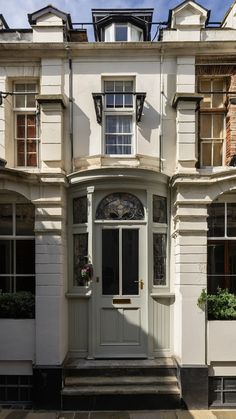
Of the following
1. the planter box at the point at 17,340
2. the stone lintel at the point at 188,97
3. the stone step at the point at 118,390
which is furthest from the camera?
the stone lintel at the point at 188,97

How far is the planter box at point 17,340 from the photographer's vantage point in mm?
6207

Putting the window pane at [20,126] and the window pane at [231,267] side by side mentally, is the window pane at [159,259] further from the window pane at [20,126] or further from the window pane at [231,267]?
the window pane at [20,126]

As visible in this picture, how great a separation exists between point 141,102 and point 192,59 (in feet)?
4.18

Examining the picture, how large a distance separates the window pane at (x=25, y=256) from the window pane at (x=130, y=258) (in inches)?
66.6

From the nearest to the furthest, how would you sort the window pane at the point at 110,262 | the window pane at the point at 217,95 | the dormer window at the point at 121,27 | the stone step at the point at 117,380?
1. the stone step at the point at 117,380
2. the window pane at the point at 110,262
3. the window pane at the point at 217,95
4. the dormer window at the point at 121,27

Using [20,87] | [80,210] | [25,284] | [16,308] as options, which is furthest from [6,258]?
[20,87]

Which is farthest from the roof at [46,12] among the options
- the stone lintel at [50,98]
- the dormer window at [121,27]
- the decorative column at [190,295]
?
the decorative column at [190,295]

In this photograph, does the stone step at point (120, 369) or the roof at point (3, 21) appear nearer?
the stone step at point (120, 369)

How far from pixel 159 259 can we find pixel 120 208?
1192mm

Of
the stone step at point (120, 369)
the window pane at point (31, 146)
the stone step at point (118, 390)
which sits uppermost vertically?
the window pane at point (31, 146)

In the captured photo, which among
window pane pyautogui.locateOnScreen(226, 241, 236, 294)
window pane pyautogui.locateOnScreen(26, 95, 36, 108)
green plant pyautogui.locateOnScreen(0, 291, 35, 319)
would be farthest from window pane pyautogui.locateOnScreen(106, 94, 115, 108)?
green plant pyautogui.locateOnScreen(0, 291, 35, 319)

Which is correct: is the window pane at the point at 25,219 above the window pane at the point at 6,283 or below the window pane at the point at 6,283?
above

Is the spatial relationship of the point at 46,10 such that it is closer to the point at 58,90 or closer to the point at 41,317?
the point at 58,90

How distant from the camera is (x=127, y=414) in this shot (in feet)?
19.0
